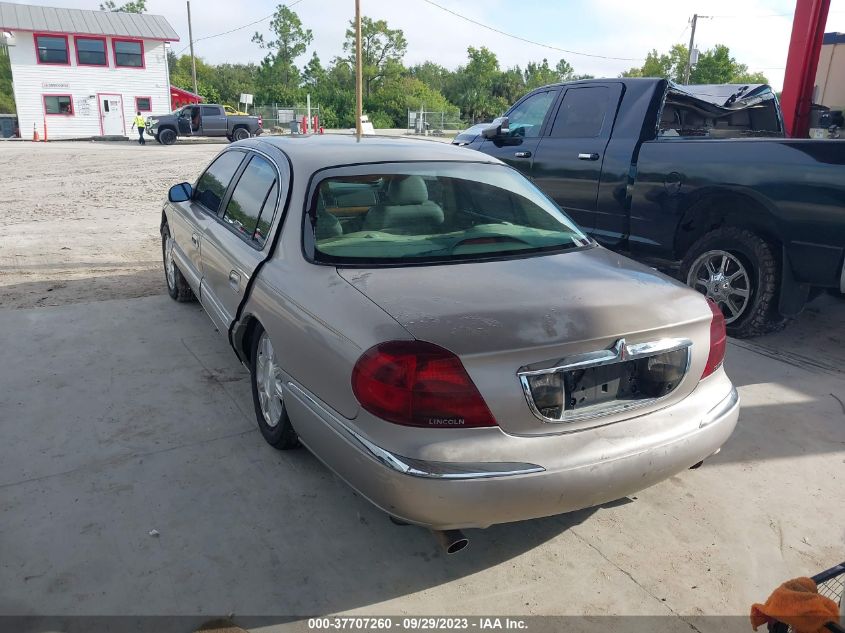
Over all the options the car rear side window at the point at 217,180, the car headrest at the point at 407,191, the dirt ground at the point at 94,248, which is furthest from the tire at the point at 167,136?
the car headrest at the point at 407,191

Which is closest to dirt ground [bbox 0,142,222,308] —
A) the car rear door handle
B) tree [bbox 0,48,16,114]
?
the car rear door handle

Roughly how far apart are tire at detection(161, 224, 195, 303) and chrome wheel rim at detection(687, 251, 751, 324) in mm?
4245

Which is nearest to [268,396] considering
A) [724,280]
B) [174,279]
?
[174,279]

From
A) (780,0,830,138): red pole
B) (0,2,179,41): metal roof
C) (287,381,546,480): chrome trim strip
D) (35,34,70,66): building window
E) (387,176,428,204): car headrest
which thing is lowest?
(287,381,546,480): chrome trim strip

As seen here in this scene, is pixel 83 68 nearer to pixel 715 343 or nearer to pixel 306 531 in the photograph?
pixel 306 531

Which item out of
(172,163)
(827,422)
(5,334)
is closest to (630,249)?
(827,422)

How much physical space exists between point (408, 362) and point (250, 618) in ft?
3.59

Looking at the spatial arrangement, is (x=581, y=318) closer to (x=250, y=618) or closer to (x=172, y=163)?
(x=250, y=618)

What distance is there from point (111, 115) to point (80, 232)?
105 ft

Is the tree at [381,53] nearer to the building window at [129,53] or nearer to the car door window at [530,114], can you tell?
the building window at [129,53]

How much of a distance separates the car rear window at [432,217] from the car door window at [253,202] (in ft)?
1.35

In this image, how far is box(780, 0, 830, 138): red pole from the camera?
7.86 meters

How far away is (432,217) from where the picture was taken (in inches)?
137

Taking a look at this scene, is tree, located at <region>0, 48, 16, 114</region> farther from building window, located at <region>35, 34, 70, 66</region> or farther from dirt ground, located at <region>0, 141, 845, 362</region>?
dirt ground, located at <region>0, 141, 845, 362</region>
